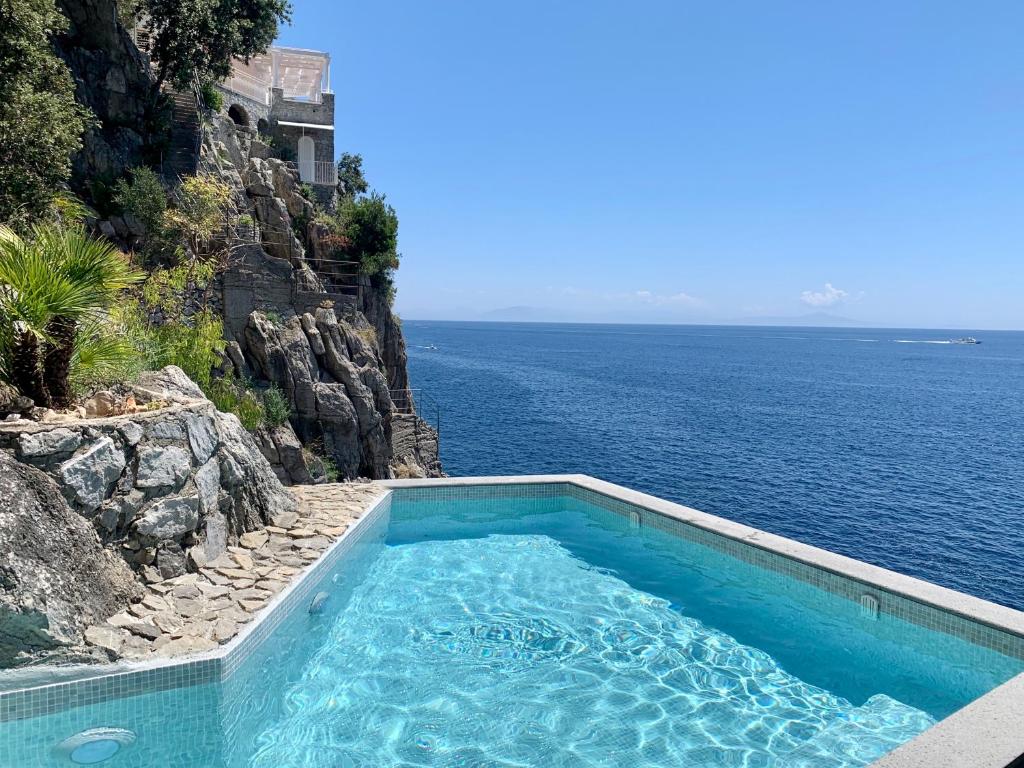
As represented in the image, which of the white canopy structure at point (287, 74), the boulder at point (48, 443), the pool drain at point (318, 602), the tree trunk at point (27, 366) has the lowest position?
the pool drain at point (318, 602)

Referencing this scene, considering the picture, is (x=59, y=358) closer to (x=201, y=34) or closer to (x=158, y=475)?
(x=158, y=475)

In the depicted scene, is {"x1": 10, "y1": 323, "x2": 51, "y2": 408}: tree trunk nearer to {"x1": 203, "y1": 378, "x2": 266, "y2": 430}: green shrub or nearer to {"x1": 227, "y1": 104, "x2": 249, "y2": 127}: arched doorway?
{"x1": 203, "y1": 378, "x2": 266, "y2": 430}: green shrub

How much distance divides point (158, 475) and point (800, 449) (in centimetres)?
3749

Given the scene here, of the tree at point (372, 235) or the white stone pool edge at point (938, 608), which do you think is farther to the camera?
the tree at point (372, 235)

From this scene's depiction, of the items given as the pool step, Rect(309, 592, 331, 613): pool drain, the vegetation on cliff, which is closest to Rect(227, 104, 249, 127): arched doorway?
the vegetation on cliff

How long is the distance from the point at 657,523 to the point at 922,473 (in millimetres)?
28486

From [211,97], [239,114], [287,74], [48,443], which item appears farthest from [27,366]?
[287,74]

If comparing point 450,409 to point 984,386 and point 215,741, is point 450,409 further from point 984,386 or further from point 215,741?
point 984,386

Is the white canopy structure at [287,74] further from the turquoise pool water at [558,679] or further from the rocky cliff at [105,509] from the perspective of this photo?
the turquoise pool water at [558,679]

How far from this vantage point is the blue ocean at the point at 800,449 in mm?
23281

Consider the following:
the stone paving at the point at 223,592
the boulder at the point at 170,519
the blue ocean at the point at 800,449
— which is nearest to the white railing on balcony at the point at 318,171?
the blue ocean at the point at 800,449

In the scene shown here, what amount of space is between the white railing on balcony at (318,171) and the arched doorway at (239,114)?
274cm

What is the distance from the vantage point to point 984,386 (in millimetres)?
76938

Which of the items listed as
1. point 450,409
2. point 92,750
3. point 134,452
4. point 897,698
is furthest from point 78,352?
point 450,409
